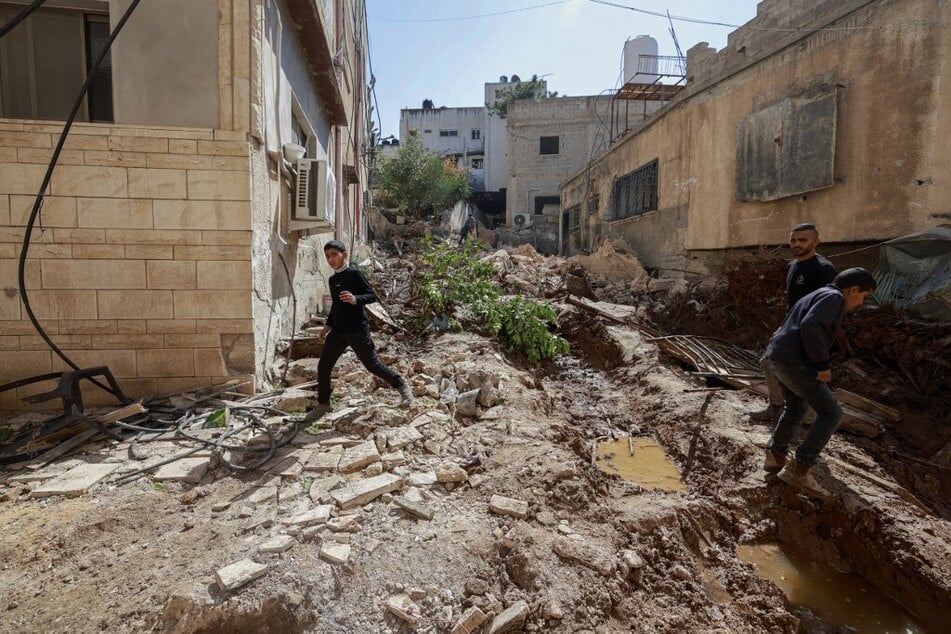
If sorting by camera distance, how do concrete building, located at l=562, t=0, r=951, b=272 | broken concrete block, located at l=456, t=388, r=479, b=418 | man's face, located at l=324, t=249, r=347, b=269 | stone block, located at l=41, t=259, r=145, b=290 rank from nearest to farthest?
1. man's face, located at l=324, t=249, r=347, b=269
2. stone block, located at l=41, t=259, r=145, b=290
3. broken concrete block, located at l=456, t=388, r=479, b=418
4. concrete building, located at l=562, t=0, r=951, b=272

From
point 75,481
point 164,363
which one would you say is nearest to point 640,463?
point 75,481

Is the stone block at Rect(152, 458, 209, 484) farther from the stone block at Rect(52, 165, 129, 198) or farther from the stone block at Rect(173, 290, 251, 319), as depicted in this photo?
the stone block at Rect(52, 165, 129, 198)

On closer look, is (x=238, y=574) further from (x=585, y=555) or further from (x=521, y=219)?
(x=521, y=219)

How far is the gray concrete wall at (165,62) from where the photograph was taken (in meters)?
4.26

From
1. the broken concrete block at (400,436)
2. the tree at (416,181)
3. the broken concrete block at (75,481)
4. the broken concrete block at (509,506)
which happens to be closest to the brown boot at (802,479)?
the broken concrete block at (509,506)

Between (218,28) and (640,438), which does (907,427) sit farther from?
(218,28)

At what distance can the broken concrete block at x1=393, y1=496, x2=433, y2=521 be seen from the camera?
2.80 m

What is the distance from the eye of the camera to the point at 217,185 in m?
4.38

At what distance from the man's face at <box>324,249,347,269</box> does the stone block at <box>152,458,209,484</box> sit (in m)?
1.85

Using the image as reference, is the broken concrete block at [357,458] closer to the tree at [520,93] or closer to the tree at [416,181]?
the tree at [416,181]

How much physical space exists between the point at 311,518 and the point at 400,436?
1146mm

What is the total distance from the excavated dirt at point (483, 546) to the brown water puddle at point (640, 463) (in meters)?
0.16

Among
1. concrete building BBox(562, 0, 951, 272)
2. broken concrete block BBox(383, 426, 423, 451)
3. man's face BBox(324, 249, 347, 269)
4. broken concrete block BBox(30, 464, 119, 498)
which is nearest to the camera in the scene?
broken concrete block BBox(30, 464, 119, 498)

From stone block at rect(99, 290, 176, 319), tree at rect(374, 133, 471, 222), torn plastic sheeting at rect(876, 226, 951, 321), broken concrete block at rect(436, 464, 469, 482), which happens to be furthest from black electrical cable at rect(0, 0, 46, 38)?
tree at rect(374, 133, 471, 222)
